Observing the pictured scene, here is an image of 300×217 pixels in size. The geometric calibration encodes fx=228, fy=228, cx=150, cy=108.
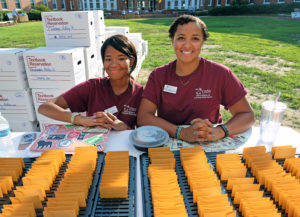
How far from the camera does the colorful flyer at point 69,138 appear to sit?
133 cm

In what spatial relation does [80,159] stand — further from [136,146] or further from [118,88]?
[118,88]

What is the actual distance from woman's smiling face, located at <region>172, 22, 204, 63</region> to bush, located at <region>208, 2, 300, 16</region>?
83.9 feet

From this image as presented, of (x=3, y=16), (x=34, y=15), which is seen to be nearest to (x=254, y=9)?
(x=34, y=15)

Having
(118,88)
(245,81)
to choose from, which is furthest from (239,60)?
(118,88)

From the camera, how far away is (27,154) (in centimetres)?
129

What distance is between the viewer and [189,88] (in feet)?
5.65

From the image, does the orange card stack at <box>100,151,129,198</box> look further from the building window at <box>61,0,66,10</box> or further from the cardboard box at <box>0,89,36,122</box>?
the building window at <box>61,0,66,10</box>

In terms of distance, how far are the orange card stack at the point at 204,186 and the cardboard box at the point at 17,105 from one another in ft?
7.85

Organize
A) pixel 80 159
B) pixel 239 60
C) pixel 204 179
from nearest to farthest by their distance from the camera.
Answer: pixel 204 179
pixel 80 159
pixel 239 60

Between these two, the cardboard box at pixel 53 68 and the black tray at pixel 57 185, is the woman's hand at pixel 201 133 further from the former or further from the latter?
the cardboard box at pixel 53 68

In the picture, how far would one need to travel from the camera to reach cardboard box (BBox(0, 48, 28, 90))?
2598 millimetres

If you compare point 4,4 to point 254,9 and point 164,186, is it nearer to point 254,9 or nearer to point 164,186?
point 254,9

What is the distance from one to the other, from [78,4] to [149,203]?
3468 cm

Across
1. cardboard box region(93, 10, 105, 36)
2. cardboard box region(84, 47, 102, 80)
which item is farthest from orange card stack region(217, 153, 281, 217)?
cardboard box region(93, 10, 105, 36)
